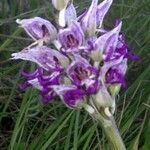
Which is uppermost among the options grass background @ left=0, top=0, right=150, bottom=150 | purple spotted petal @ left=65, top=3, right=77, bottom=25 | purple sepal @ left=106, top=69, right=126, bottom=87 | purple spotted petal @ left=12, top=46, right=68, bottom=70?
purple spotted petal @ left=65, top=3, right=77, bottom=25

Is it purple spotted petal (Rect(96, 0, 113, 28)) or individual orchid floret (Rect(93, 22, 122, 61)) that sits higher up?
purple spotted petal (Rect(96, 0, 113, 28))

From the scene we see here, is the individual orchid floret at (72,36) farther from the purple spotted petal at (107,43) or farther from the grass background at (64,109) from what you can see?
the grass background at (64,109)

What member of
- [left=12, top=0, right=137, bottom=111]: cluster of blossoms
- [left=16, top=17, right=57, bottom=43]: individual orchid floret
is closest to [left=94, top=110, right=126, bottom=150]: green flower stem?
[left=12, top=0, right=137, bottom=111]: cluster of blossoms

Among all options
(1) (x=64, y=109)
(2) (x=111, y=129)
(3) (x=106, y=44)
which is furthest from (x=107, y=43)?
(1) (x=64, y=109)

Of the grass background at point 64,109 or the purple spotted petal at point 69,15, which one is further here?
the grass background at point 64,109

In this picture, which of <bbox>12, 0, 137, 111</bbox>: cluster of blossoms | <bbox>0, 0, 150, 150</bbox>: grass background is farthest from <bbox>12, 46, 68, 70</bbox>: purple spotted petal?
<bbox>0, 0, 150, 150</bbox>: grass background

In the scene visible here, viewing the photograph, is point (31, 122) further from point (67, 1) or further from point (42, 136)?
point (67, 1)

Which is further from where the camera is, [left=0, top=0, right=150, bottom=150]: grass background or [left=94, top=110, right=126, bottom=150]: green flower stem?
[left=0, top=0, right=150, bottom=150]: grass background

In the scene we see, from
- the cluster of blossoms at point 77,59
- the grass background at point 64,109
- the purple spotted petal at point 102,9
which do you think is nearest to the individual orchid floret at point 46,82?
the cluster of blossoms at point 77,59

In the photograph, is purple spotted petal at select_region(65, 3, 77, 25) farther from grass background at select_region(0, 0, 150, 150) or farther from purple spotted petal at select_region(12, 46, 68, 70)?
grass background at select_region(0, 0, 150, 150)
